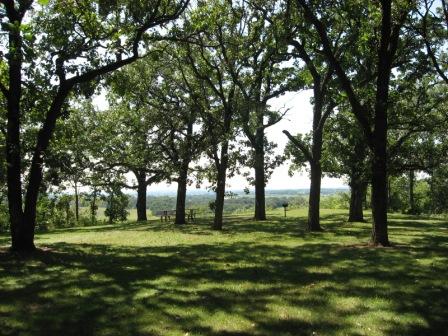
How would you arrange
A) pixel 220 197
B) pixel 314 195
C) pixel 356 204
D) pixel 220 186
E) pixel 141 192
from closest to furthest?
pixel 314 195 < pixel 220 197 < pixel 220 186 < pixel 356 204 < pixel 141 192

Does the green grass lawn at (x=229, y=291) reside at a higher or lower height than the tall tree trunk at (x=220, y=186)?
lower

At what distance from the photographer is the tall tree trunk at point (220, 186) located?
26.4m

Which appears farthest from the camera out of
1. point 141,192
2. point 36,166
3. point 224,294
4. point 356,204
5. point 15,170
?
point 141,192

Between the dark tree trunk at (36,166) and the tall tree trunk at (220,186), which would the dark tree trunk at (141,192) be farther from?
the dark tree trunk at (36,166)

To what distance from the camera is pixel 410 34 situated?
24047 millimetres

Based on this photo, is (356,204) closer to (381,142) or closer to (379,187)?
(379,187)

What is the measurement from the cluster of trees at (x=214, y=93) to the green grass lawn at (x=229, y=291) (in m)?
3.45

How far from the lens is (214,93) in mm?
30188

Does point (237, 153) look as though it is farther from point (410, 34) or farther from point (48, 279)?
point (48, 279)

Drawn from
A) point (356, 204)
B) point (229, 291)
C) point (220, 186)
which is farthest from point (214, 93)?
point (229, 291)

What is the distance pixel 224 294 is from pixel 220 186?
678 inches

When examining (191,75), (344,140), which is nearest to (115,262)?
(191,75)

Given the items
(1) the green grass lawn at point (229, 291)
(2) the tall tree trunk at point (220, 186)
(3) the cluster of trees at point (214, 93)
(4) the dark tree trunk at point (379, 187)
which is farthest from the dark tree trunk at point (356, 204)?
(4) the dark tree trunk at point (379, 187)

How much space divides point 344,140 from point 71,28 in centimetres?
2140
